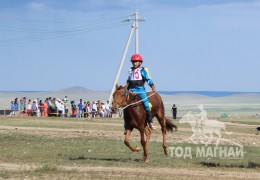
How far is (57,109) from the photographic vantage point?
50.6 m

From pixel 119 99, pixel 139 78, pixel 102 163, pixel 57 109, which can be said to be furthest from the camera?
pixel 57 109

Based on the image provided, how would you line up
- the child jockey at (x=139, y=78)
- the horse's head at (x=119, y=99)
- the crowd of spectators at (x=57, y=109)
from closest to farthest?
the horse's head at (x=119, y=99), the child jockey at (x=139, y=78), the crowd of spectators at (x=57, y=109)

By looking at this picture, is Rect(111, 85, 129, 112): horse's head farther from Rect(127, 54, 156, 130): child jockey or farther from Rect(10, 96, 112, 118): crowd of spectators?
Rect(10, 96, 112, 118): crowd of spectators

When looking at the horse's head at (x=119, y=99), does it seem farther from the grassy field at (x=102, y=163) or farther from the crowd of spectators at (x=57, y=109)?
the crowd of spectators at (x=57, y=109)

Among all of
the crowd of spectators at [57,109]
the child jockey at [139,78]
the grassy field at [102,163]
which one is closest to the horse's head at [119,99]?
the child jockey at [139,78]

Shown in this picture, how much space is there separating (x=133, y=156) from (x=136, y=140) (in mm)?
7033

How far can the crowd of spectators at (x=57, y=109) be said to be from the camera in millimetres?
50688

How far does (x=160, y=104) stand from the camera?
65.8 ft

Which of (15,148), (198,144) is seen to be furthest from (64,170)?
(198,144)

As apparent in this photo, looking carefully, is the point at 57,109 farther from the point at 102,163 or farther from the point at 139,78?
the point at 102,163

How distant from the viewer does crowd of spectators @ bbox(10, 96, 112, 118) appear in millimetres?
50688

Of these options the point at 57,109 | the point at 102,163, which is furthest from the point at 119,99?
the point at 57,109

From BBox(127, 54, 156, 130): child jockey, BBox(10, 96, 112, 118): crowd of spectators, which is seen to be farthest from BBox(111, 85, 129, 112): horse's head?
BBox(10, 96, 112, 118): crowd of spectators

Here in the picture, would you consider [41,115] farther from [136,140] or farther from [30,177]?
[30,177]
